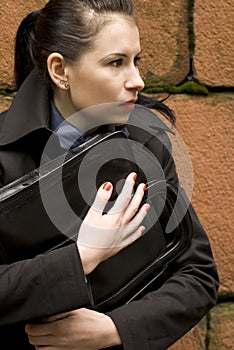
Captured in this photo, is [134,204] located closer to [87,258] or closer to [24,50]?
[87,258]

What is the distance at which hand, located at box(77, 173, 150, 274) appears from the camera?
5.43ft

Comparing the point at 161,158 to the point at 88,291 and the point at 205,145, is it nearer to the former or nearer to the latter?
the point at 88,291

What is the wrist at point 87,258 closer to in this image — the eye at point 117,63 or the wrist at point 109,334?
the wrist at point 109,334

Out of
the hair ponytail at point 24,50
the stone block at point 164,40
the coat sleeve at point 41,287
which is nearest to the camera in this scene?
the coat sleeve at point 41,287

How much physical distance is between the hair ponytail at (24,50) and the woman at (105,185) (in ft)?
0.09

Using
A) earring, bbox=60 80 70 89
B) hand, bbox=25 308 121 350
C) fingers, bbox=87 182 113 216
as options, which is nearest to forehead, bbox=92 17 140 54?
earring, bbox=60 80 70 89

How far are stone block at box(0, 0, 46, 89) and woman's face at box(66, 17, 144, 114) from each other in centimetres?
63

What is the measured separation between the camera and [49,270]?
162 centimetres

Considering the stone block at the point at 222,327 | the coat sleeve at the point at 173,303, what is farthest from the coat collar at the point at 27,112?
the stone block at the point at 222,327

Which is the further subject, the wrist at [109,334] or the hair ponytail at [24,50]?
the hair ponytail at [24,50]

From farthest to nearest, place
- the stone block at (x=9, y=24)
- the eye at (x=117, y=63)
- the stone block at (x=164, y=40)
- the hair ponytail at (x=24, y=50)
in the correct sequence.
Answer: the stone block at (x=164, y=40)
the stone block at (x=9, y=24)
the hair ponytail at (x=24, y=50)
the eye at (x=117, y=63)

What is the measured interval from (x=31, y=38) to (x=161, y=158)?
43cm

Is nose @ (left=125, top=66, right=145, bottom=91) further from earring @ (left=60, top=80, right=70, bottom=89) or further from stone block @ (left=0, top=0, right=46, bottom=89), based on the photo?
stone block @ (left=0, top=0, right=46, bottom=89)

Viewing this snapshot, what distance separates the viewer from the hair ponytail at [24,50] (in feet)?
6.49
